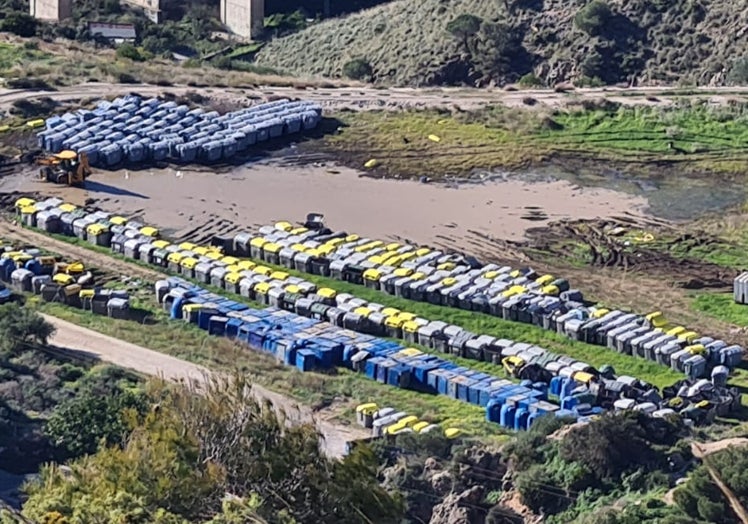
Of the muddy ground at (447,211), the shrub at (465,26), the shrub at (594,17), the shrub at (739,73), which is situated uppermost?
the shrub at (594,17)

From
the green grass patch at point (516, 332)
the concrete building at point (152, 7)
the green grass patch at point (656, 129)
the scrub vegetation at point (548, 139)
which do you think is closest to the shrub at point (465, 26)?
the scrub vegetation at point (548, 139)

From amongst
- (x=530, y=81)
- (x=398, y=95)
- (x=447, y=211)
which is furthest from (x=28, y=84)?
(x=530, y=81)

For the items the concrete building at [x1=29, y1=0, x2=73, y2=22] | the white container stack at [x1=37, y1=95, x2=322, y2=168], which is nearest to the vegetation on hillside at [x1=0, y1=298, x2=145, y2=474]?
the white container stack at [x1=37, y1=95, x2=322, y2=168]

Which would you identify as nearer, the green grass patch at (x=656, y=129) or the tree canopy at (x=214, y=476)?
the tree canopy at (x=214, y=476)

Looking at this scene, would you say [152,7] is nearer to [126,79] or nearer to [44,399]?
[126,79]

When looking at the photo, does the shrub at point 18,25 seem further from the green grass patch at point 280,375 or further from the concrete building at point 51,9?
the green grass patch at point 280,375

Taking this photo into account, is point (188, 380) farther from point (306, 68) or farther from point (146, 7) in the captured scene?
point (146, 7)

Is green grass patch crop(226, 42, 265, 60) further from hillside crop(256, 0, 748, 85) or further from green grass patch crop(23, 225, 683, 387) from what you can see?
green grass patch crop(23, 225, 683, 387)
